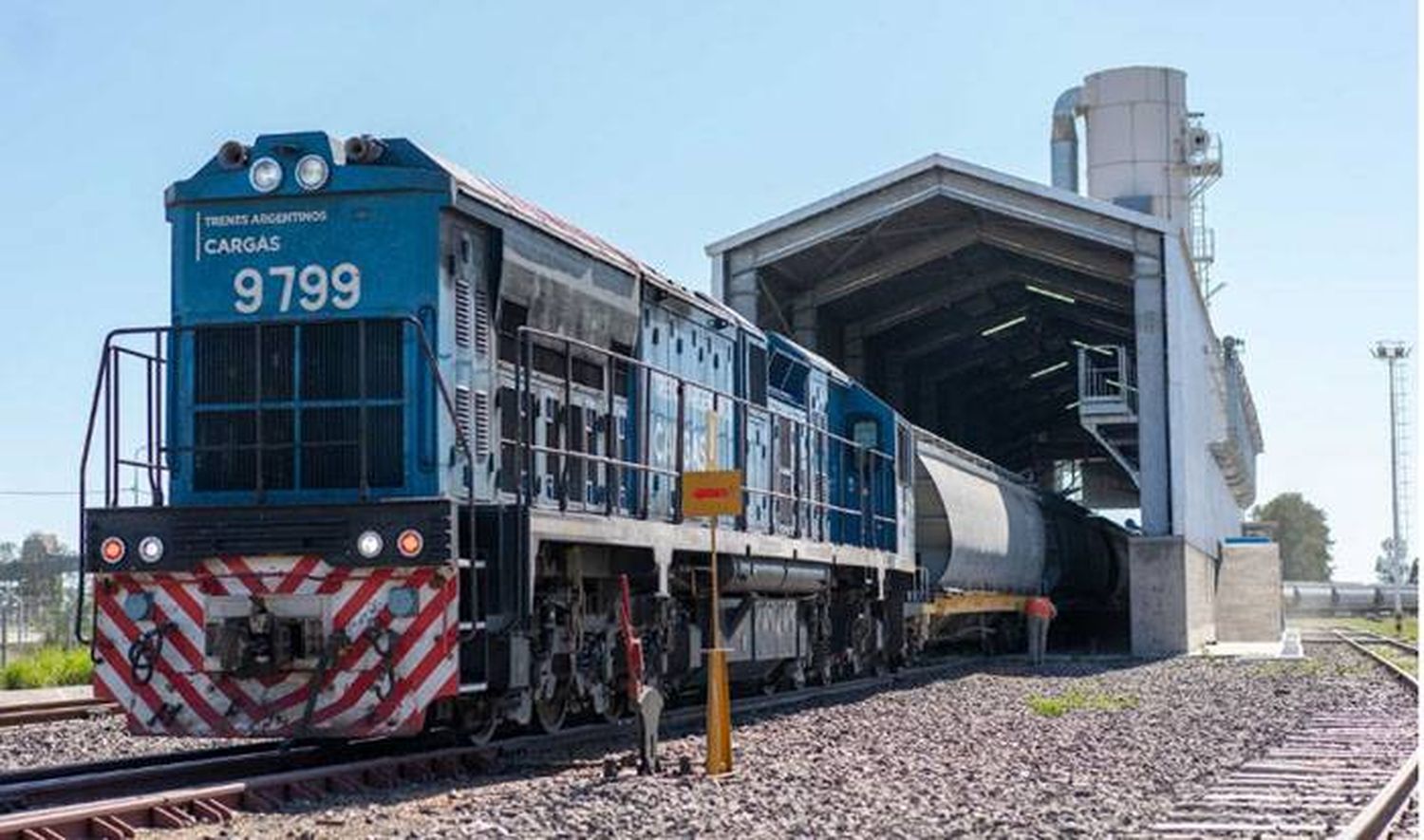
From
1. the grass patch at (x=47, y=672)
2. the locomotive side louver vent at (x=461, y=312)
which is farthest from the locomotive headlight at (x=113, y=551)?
the grass patch at (x=47, y=672)

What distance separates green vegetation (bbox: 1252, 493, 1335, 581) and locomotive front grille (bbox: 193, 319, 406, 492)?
456 feet

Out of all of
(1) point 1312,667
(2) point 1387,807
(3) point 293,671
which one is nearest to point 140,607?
(3) point 293,671

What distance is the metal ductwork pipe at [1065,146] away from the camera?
44.8 meters

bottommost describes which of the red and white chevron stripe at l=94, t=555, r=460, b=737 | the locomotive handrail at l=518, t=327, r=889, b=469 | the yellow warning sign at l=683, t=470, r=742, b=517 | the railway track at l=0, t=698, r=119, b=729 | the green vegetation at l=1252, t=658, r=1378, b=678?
the green vegetation at l=1252, t=658, r=1378, b=678

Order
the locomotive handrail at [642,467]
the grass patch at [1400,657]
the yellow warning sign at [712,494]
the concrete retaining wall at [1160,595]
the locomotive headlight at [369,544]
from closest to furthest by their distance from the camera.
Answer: the locomotive headlight at [369,544], the locomotive handrail at [642,467], the yellow warning sign at [712,494], the grass patch at [1400,657], the concrete retaining wall at [1160,595]

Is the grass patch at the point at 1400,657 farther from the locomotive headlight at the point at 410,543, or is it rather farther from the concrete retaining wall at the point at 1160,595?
the locomotive headlight at the point at 410,543

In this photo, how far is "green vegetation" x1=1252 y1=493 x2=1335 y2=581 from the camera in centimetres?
14575

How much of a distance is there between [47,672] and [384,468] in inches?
510

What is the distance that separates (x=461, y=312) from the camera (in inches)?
451

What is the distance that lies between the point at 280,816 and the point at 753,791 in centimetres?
263

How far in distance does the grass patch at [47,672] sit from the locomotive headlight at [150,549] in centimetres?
1223

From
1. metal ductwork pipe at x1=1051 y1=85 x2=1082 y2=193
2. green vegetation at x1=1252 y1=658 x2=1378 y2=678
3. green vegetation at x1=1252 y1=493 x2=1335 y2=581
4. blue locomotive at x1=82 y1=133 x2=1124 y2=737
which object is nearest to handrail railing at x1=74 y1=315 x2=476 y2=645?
blue locomotive at x1=82 y1=133 x2=1124 y2=737

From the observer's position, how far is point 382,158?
11438mm

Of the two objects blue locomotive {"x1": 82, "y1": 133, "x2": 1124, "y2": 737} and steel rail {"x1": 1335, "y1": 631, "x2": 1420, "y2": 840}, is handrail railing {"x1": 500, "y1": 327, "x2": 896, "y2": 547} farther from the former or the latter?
steel rail {"x1": 1335, "y1": 631, "x2": 1420, "y2": 840}
